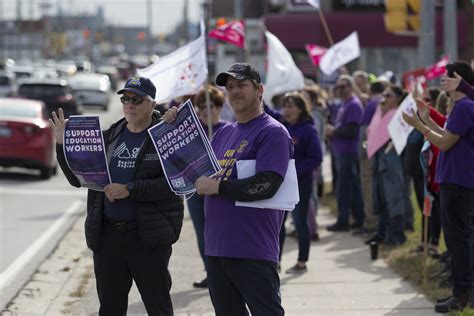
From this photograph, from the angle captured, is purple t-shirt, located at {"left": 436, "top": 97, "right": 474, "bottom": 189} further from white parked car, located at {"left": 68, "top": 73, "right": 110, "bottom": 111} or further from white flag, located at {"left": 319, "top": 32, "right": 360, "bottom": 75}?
white parked car, located at {"left": 68, "top": 73, "right": 110, "bottom": 111}

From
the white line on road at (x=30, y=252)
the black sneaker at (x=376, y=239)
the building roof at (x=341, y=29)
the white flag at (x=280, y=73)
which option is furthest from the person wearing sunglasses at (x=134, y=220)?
the building roof at (x=341, y=29)

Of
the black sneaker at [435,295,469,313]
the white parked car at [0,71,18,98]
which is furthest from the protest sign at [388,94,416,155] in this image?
the white parked car at [0,71,18,98]

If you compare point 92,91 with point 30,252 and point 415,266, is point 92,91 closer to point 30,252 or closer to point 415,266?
point 30,252

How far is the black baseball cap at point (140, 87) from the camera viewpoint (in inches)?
247

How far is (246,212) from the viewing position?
5602 millimetres

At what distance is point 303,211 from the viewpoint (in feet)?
33.4

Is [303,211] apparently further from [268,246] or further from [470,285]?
[268,246]

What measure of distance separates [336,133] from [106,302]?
710 centimetres

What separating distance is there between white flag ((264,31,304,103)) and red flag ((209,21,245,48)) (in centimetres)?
60

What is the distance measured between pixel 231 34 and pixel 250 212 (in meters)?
8.91

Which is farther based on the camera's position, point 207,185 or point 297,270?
point 297,270

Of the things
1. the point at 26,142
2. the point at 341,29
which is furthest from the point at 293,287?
the point at 341,29

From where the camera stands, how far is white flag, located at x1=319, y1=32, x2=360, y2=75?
16.4m

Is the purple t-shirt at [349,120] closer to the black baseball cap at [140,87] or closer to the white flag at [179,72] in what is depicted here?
the white flag at [179,72]
